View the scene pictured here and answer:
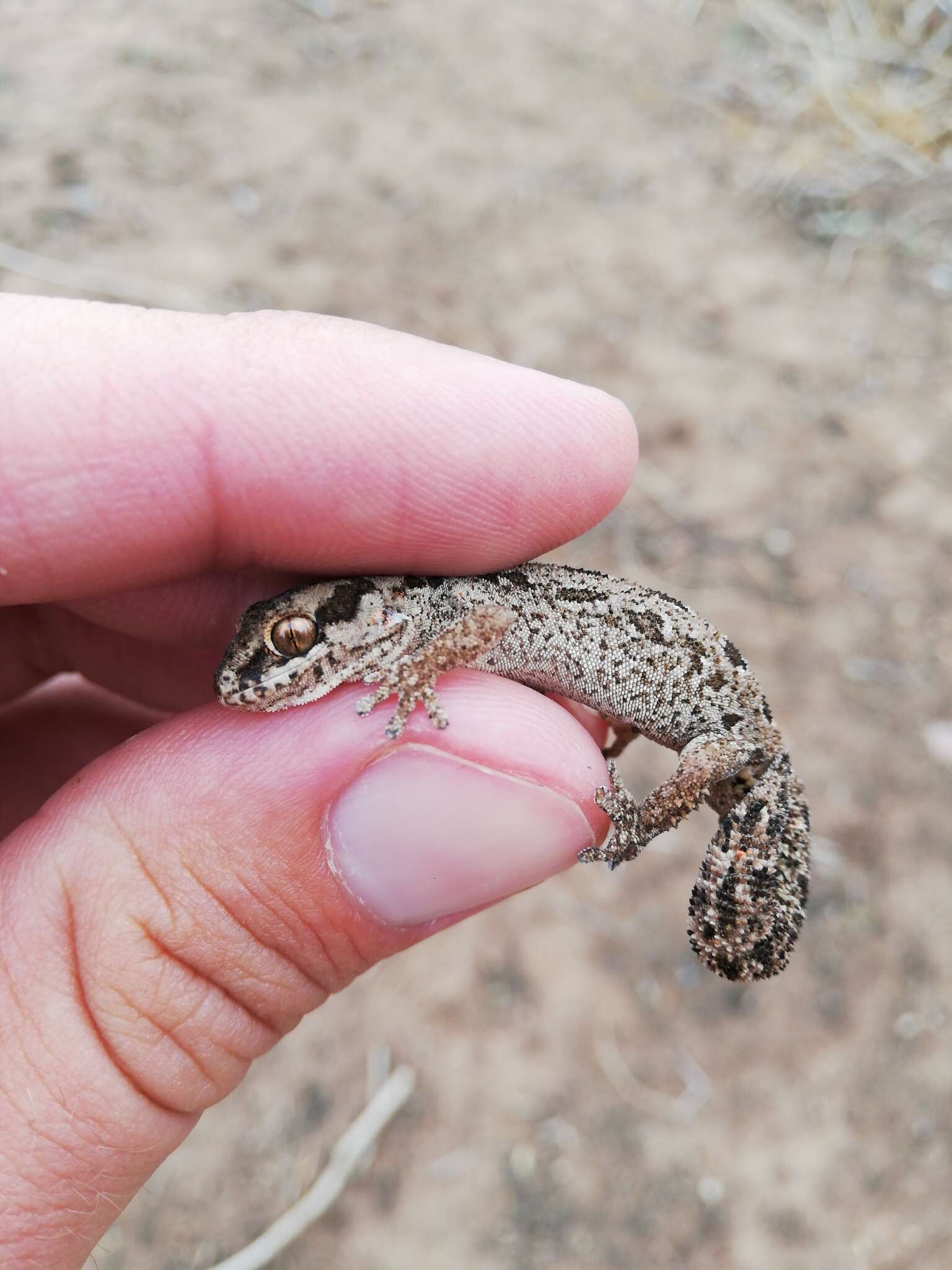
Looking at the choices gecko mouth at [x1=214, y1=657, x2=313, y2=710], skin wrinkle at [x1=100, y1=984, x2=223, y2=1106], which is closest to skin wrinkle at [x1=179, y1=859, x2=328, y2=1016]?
skin wrinkle at [x1=100, y1=984, x2=223, y2=1106]

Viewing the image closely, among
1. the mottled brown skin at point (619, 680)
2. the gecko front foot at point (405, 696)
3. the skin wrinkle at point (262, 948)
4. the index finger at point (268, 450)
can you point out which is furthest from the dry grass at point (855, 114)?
the skin wrinkle at point (262, 948)

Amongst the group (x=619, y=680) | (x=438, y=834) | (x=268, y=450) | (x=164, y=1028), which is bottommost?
(x=164, y=1028)

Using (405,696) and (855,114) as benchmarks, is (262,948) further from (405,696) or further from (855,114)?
(855,114)

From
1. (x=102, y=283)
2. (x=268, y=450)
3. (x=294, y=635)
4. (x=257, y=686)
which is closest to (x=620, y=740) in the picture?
(x=294, y=635)

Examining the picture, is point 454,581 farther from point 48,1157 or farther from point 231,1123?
point 231,1123

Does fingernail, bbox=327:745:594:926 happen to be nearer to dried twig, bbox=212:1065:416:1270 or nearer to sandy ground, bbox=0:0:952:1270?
dried twig, bbox=212:1065:416:1270

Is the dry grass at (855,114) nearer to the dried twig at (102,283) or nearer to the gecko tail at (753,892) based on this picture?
the dried twig at (102,283)

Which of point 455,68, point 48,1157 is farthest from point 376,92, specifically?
point 48,1157
